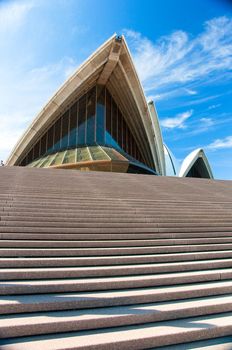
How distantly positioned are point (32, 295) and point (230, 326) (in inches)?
73.7

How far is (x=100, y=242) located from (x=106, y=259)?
19.2 inches

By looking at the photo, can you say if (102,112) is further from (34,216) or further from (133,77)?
→ (34,216)

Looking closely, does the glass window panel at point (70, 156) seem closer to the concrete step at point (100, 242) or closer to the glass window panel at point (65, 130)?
the glass window panel at point (65, 130)

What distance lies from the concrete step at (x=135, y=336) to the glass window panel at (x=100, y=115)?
68.9 feet

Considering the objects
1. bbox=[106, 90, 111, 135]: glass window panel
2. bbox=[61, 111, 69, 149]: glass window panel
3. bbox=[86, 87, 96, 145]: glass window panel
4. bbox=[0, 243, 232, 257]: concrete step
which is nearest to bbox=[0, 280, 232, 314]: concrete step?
bbox=[0, 243, 232, 257]: concrete step

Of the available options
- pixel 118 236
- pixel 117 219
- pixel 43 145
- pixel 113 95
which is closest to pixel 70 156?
pixel 43 145

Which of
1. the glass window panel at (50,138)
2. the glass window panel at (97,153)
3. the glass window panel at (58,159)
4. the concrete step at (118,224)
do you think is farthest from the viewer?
the glass window panel at (50,138)

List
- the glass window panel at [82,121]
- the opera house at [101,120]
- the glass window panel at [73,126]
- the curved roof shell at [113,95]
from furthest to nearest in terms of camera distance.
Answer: the glass window panel at [82,121] < the glass window panel at [73,126] < the curved roof shell at [113,95] < the opera house at [101,120]

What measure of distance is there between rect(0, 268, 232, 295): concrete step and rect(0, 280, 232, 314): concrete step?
53 mm

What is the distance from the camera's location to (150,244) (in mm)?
4105

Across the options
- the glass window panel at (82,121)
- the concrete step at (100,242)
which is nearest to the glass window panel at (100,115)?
the glass window panel at (82,121)

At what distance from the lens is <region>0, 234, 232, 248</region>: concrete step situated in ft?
11.8

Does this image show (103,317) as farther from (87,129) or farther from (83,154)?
(87,129)

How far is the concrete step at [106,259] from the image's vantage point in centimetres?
313
